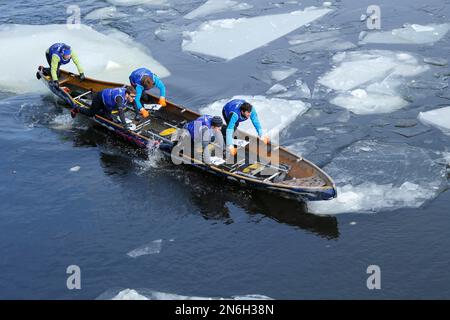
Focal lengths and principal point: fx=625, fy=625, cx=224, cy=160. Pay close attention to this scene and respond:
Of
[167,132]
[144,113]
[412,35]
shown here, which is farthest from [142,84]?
[412,35]

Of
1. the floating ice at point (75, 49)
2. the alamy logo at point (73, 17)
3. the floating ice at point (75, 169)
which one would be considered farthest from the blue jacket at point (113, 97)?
Answer: the alamy logo at point (73, 17)

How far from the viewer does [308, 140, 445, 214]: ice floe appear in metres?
13.4

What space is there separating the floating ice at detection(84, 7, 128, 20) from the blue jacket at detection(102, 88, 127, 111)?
1060 cm

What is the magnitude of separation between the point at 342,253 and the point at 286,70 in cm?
922

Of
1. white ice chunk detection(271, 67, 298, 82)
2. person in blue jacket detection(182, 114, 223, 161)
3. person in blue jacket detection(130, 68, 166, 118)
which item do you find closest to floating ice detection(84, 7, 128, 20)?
white ice chunk detection(271, 67, 298, 82)

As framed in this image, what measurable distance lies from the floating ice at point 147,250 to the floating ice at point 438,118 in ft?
25.9

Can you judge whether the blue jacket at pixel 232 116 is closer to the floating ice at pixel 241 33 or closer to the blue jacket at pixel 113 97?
the blue jacket at pixel 113 97

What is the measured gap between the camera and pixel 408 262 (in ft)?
38.5

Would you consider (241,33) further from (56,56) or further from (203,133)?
(203,133)

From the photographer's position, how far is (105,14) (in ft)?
87.0

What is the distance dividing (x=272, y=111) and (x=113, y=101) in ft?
14.3

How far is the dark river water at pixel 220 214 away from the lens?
1172cm

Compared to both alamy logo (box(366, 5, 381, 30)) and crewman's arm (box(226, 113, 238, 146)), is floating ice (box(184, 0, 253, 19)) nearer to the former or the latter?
alamy logo (box(366, 5, 381, 30))

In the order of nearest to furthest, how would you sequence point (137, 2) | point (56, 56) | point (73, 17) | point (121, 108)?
point (121, 108) < point (56, 56) < point (73, 17) < point (137, 2)
